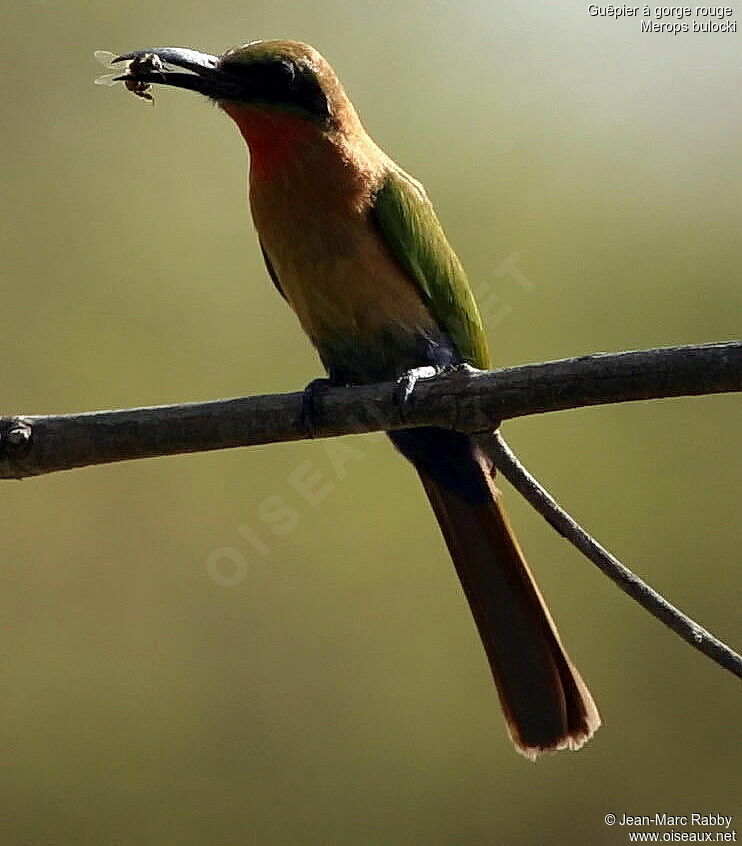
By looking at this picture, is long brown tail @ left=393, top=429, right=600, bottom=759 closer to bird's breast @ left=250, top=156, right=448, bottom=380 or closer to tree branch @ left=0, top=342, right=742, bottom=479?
bird's breast @ left=250, top=156, right=448, bottom=380

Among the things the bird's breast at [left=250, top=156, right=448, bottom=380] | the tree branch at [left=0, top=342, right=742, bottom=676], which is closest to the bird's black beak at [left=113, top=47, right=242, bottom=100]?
the bird's breast at [left=250, top=156, right=448, bottom=380]

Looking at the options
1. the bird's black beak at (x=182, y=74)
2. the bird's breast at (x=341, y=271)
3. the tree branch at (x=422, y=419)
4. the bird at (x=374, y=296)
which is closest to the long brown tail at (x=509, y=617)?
the bird at (x=374, y=296)

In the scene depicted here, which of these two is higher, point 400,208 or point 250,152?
point 250,152

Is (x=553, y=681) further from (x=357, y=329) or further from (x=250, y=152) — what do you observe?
(x=250, y=152)

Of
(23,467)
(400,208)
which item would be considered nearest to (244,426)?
(23,467)

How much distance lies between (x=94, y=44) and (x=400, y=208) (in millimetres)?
1468

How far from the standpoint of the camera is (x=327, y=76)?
2137 millimetres

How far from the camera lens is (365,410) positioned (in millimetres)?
1598

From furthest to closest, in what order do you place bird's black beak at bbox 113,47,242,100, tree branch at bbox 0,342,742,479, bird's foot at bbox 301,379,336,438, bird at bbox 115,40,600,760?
bird at bbox 115,40,600,760 → bird's black beak at bbox 113,47,242,100 → bird's foot at bbox 301,379,336,438 → tree branch at bbox 0,342,742,479

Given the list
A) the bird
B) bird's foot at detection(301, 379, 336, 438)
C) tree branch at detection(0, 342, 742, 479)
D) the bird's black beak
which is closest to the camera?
tree branch at detection(0, 342, 742, 479)

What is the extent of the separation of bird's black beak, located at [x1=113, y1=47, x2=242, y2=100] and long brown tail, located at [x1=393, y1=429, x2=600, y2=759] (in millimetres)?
713

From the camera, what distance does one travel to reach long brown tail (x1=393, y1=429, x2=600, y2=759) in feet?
6.83

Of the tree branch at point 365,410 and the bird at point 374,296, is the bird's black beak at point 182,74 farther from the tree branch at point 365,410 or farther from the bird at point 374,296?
the tree branch at point 365,410

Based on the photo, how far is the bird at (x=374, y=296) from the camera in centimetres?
207
